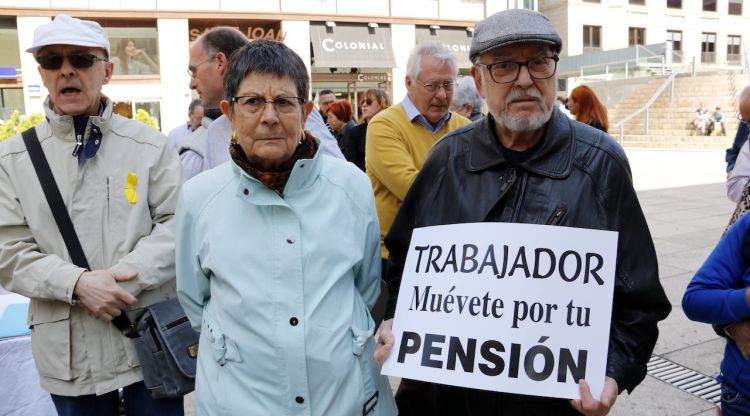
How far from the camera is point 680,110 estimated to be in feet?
76.2

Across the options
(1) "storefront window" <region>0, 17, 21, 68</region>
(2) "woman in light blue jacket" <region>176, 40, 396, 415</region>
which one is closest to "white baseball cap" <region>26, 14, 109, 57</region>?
(2) "woman in light blue jacket" <region>176, 40, 396, 415</region>

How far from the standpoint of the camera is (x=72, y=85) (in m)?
2.27

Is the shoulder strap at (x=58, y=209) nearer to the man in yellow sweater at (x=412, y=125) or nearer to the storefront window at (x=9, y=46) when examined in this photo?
the man in yellow sweater at (x=412, y=125)

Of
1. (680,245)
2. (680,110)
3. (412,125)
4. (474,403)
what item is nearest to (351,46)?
(680,110)

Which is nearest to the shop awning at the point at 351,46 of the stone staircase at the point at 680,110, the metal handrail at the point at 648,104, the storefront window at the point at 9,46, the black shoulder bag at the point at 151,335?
the metal handrail at the point at 648,104

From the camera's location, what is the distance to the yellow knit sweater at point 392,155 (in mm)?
3209

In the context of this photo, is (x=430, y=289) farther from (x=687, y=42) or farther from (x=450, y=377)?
(x=687, y=42)

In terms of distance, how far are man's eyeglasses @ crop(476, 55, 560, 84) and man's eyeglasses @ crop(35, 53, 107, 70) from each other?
1516 millimetres

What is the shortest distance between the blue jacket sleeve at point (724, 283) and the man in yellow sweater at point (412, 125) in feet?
4.79

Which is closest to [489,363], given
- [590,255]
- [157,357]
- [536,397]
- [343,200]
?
[536,397]

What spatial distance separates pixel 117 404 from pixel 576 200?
6.12ft

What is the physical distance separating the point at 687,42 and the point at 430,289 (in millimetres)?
45952

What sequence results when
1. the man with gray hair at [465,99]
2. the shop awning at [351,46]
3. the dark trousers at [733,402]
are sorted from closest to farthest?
the dark trousers at [733,402] → the man with gray hair at [465,99] → the shop awning at [351,46]

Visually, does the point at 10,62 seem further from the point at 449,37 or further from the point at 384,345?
the point at 384,345
